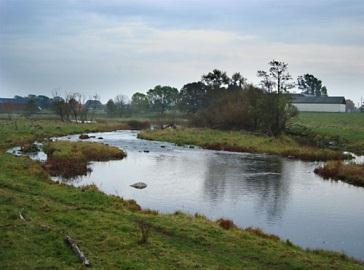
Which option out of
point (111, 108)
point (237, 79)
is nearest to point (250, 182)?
point (237, 79)

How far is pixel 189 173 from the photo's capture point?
34406 millimetres

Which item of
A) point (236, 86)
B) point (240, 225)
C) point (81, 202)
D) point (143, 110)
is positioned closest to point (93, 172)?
point (81, 202)

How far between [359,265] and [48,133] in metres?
56.7

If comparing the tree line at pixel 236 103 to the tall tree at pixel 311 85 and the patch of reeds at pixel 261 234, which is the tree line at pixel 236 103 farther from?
the tall tree at pixel 311 85

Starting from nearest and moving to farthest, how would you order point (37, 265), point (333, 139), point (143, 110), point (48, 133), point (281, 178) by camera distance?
point (37, 265) → point (281, 178) → point (333, 139) → point (48, 133) → point (143, 110)

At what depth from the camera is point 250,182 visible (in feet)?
101

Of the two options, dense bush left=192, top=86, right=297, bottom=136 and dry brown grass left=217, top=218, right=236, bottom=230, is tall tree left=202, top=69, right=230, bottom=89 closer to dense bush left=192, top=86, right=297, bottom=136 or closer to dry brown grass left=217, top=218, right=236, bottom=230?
dense bush left=192, top=86, right=297, bottom=136

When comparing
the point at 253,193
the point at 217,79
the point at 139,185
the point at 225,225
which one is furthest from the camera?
the point at 217,79

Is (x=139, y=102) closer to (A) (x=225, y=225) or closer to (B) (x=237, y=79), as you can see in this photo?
(B) (x=237, y=79)

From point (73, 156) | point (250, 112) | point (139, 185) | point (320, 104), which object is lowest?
point (139, 185)

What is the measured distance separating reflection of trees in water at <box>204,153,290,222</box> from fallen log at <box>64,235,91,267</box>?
33.6ft

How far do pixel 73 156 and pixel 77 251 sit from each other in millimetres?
25670

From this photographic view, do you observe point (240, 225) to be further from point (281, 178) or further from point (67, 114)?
point (67, 114)

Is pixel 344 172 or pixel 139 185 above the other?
pixel 344 172
